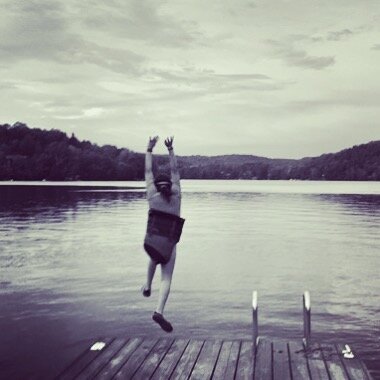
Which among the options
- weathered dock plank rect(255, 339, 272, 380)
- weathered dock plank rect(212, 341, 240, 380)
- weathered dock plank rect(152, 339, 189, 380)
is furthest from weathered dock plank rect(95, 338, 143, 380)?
weathered dock plank rect(255, 339, 272, 380)

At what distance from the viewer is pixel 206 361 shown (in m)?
10.3

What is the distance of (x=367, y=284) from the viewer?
2562cm

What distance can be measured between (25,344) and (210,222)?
43932 mm

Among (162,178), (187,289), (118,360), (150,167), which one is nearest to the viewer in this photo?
(162,178)

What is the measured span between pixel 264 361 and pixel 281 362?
320 millimetres

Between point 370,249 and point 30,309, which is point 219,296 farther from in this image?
point 370,249

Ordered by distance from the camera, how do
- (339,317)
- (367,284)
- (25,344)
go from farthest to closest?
(367,284), (339,317), (25,344)

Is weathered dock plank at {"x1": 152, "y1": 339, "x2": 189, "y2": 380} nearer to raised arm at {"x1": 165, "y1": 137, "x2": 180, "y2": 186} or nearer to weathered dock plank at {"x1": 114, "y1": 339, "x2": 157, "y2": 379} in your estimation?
weathered dock plank at {"x1": 114, "y1": 339, "x2": 157, "y2": 379}

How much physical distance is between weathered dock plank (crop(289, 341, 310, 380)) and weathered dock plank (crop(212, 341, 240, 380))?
1061mm

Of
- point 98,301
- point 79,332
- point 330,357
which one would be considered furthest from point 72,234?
point 330,357

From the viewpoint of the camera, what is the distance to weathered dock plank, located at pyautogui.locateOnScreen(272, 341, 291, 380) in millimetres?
9461

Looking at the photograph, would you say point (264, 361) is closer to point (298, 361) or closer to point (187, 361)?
point (298, 361)

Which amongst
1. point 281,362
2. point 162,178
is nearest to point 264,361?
point 281,362

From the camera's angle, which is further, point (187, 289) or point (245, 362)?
point (187, 289)
